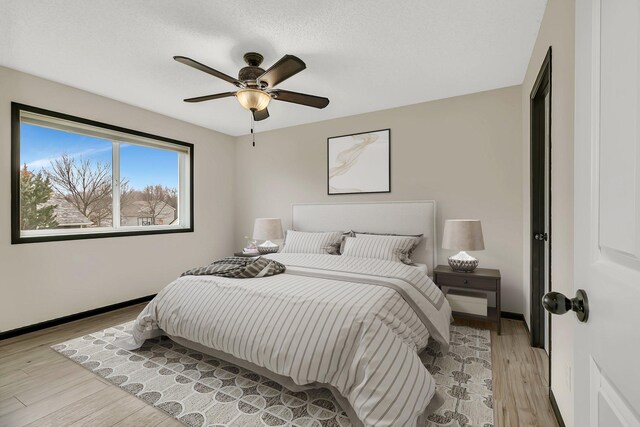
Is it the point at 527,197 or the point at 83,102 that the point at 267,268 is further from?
the point at 83,102

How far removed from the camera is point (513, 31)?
7.19 feet

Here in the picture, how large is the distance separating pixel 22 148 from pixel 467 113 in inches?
181

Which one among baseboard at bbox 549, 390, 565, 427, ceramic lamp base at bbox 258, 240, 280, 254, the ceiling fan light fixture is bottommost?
baseboard at bbox 549, 390, 565, 427

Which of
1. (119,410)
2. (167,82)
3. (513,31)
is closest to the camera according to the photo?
(119,410)

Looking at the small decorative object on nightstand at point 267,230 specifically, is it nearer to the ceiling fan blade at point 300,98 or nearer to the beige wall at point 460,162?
the beige wall at point 460,162

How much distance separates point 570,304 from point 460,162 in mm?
2969

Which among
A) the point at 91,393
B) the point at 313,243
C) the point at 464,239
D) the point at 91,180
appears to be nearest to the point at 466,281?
the point at 464,239

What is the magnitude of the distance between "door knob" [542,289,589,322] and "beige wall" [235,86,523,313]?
2.81 m

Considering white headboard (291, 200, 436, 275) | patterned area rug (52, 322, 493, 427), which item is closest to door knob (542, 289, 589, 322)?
patterned area rug (52, 322, 493, 427)

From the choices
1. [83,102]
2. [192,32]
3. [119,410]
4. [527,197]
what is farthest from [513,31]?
[83,102]

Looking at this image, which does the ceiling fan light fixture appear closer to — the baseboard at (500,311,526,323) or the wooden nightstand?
the wooden nightstand

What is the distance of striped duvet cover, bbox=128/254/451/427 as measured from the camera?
1524mm

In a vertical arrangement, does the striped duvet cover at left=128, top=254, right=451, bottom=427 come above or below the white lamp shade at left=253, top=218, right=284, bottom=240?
below

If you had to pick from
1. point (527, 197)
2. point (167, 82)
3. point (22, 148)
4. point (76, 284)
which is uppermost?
point (167, 82)
